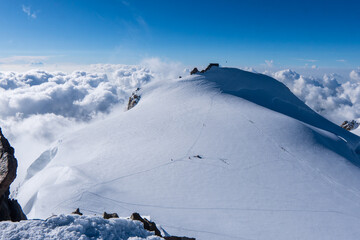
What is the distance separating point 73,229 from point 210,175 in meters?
17.4

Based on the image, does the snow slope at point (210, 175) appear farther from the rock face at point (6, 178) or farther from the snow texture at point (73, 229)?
the snow texture at point (73, 229)

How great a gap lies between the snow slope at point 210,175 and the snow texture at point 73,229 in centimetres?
879

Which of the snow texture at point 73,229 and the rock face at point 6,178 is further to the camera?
the rock face at point 6,178

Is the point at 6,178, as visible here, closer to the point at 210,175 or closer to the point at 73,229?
the point at 73,229

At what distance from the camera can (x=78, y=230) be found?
7.36 meters

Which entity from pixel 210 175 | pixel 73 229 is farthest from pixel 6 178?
pixel 210 175

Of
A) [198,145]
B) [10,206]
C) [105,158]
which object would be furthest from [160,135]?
[10,206]

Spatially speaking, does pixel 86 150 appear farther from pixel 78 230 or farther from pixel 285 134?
pixel 285 134

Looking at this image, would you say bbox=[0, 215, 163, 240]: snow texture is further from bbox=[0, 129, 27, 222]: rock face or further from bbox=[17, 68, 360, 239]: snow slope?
bbox=[17, 68, 360, 239]: snow slope

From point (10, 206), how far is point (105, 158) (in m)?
14.9

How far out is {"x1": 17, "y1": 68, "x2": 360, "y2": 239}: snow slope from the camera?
17391mm

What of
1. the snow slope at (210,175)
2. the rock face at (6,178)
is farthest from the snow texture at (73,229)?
the snow slope at (210,175)

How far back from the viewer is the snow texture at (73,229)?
22.8 feet

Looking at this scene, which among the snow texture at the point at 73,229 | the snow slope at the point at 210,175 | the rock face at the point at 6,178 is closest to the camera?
the snow texture at the point at 73,229
